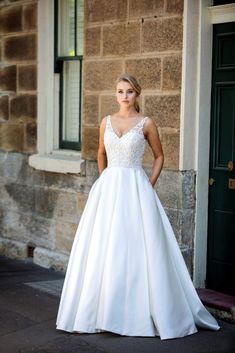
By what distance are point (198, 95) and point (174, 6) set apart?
2.88 feet

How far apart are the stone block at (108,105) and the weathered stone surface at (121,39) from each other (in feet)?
1.53

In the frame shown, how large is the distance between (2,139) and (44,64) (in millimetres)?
1215

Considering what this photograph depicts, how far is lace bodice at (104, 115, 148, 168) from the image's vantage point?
607 centimetres

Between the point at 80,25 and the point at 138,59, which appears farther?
the point at 80,25

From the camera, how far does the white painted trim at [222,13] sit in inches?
268

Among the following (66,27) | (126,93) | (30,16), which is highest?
(30,16)

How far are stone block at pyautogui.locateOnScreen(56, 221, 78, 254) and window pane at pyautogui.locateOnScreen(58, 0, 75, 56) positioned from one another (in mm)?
2028

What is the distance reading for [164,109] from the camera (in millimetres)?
7121

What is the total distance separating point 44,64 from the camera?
346 inches

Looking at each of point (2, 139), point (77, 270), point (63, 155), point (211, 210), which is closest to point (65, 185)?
point (63, 155)

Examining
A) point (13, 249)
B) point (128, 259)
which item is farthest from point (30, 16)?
point (128, 259)

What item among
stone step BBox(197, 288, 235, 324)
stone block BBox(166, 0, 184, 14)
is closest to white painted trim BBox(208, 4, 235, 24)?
stone block BBox(166, 0, 184, 14)

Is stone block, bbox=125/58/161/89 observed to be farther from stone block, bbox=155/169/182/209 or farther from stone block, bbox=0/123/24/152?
stone block, bbox=0/123/24/152

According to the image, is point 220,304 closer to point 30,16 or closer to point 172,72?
point 172,72
